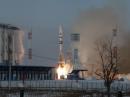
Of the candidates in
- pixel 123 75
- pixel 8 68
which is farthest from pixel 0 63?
pixel 123 75

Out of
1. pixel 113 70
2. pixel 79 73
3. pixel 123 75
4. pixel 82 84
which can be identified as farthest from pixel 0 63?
pixel 113 70

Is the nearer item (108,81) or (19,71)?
(108,81)

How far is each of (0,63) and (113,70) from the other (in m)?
116

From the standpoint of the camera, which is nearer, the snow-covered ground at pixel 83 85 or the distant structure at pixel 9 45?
the snow-covered ground at pixel 83 85

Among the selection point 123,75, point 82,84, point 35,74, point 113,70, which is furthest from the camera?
→ point 35,74

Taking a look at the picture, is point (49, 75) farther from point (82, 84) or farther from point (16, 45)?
point (82, 84)

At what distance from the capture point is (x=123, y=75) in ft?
489

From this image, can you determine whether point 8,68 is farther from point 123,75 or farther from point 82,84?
point 82,84

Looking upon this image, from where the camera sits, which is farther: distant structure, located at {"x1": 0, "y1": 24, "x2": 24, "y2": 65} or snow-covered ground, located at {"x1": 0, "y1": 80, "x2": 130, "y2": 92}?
distant structure, located at {"x1": 0, "y1": 24, "x2": 24, "y2": 65}

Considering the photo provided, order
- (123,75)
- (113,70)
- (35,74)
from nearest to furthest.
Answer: (113,70)
(123,75)
(35,74)

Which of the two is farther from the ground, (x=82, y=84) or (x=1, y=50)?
(x=1, y=50)

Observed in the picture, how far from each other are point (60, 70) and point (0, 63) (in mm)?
23948

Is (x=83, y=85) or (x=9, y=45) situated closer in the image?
(x=83, y=85)

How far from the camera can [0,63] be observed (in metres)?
156
